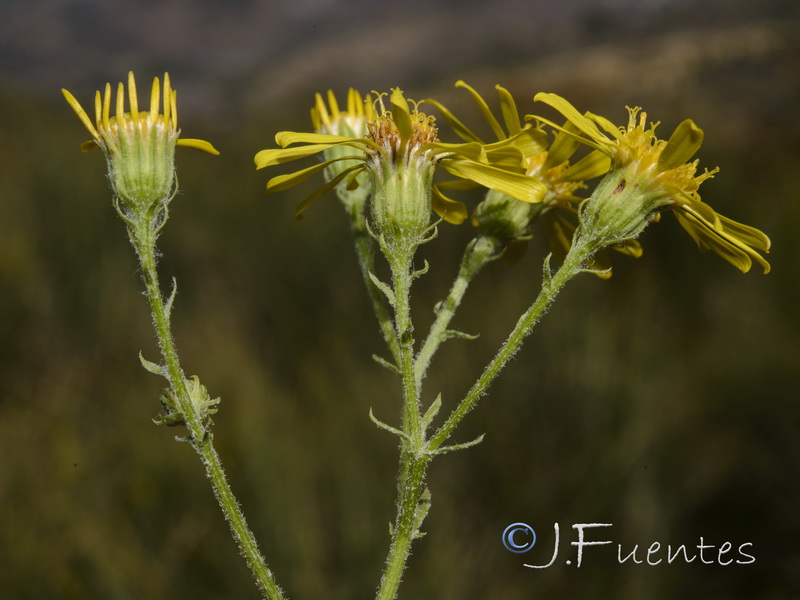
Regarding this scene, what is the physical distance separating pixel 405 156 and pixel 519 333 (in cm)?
66

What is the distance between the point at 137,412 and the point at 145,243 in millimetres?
4656

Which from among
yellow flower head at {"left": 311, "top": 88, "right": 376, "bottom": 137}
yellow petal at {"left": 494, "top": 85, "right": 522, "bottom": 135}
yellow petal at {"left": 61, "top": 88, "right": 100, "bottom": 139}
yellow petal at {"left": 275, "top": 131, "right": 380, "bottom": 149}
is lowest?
yellow petal at {"left": 61, "top": 88, "right": 100, "bottom": 139}

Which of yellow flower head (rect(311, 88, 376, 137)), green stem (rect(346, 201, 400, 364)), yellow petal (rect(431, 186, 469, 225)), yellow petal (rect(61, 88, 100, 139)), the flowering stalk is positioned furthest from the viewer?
yellow flower head (rect(311, 88, 376, 137))

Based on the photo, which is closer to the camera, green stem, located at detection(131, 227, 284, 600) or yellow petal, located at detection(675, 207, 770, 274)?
green stem, located at detection(131, 227, 284, 600)

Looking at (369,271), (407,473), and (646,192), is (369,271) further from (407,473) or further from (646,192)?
(646,192)

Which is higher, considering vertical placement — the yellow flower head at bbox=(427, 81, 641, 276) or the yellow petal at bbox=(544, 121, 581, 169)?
the yellow petal at bbox=(544, 121, 581, 169)

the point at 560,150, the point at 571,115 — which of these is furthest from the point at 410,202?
the point at 560,150

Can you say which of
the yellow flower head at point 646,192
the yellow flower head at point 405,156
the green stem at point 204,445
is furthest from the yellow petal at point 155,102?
the yellow flower head at point 646,192

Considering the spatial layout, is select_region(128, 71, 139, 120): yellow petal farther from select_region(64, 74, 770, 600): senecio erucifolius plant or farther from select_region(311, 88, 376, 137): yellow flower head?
select_region(311, 88, 376, 137): yellow flower head

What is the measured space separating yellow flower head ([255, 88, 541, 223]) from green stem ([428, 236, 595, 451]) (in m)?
0.27

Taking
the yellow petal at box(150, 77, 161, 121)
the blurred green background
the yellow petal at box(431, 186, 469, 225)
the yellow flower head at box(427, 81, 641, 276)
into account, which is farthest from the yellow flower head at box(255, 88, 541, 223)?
the blurred green background

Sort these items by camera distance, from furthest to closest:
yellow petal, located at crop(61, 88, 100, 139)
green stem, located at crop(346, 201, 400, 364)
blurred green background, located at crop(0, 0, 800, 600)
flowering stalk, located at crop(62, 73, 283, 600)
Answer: blurred green background, located at crop(0, 0, 800, 600) → green stem, located at crop(346, 201, 400, 364) → flowering stalk, located at crop(62, 73, 283, 600) → yellow petal, located at crop(61, 88, 100, 139)

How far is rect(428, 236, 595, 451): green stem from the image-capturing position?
1.96m

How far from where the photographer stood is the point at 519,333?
6.72ft
